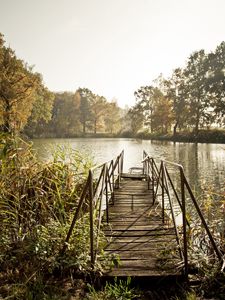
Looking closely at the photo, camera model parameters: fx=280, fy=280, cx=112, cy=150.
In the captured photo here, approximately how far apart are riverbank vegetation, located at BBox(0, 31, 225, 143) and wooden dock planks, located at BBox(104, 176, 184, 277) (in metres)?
2.69

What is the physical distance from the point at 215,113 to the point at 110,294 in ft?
141

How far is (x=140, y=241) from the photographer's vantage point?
4.43 metres

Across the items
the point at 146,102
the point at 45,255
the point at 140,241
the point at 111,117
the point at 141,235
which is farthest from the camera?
the point at 111,117

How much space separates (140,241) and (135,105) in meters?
63.8

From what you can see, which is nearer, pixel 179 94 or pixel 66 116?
pixel 179 94

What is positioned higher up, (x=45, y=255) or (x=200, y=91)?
(x=200, y=91)

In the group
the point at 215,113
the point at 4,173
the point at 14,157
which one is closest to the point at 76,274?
the point at 4,173

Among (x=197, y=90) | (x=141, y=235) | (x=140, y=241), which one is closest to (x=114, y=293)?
(x=140, y=241)

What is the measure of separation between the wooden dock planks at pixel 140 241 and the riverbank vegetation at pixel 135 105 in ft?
8.83

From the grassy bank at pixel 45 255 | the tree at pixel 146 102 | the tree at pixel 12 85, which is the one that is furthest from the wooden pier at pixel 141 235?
the tree at pixel 146 102

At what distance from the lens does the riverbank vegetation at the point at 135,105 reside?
28828mm

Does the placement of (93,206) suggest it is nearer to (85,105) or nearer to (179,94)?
(179,94)

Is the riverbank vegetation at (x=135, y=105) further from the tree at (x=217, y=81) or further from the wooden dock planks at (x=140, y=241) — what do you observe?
the wooden dock planks at (x=140, y=241)

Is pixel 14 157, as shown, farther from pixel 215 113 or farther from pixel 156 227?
pixel 215 113
